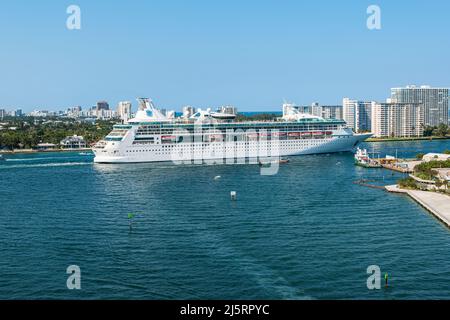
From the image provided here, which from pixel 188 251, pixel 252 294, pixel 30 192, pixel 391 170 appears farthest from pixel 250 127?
pixel 252 294

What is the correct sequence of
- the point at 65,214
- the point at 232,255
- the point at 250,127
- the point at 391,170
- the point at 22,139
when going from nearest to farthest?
the point at 232,255, the point at 65,214, the point at 391,170, the point at 250,127, the point at 22,139

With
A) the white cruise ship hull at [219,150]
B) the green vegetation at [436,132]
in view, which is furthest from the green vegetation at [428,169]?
the green vegetation at [436,132]

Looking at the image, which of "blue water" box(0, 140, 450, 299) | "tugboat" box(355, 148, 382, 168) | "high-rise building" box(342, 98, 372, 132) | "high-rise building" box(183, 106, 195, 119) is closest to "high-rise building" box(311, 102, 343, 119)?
"high-rise building" box(342, 98, 372, 132)

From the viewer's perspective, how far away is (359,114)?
58.5m

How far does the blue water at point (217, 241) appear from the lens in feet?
30.2

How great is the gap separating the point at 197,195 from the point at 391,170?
1223 centimetres

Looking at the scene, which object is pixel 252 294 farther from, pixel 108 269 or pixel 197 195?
pixel 197 195

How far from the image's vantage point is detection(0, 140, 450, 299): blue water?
9.20m

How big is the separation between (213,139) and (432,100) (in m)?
42.2

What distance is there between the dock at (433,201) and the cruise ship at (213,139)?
12.7 metres

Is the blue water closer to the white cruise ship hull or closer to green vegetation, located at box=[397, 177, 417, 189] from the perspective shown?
green vegetation, located at box=[397, 177, 417, 189]

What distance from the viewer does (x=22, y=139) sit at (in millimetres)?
44562

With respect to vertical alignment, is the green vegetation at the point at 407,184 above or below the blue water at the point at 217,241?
above

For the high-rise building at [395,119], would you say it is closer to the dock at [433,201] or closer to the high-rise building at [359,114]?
the high-rise building at [359,114]
